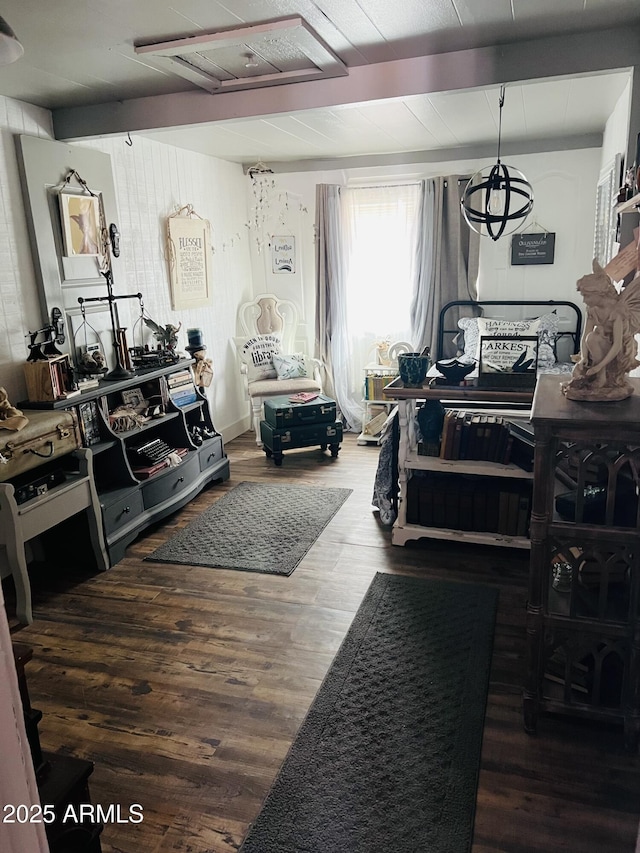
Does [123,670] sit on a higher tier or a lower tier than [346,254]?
lower

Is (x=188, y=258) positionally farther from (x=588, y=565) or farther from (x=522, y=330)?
(x=588, y=565)

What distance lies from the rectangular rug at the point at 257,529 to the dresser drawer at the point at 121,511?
25cm

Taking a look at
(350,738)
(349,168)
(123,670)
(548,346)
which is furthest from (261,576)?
(349,168)

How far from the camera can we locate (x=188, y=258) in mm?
5102

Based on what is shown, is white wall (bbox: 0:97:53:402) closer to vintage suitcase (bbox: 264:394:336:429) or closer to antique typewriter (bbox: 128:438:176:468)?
antique typewriter (bbox: 128:438:176:468)

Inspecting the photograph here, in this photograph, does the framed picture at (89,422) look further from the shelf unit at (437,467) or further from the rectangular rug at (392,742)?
the rectangular rug at (392,742)

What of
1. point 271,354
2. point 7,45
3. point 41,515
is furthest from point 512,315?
point 7,45

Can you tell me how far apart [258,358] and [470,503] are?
9.59 ft

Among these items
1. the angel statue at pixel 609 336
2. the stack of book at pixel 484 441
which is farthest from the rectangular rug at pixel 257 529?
the angel statue at pixel 609 336

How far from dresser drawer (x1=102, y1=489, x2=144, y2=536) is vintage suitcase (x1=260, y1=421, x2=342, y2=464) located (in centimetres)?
150

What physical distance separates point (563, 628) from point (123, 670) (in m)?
1.72

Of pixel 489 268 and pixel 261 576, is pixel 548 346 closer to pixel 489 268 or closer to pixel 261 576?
pixel 489 268

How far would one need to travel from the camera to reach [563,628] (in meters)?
2.14

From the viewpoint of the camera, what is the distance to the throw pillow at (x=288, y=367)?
580 centimetres
